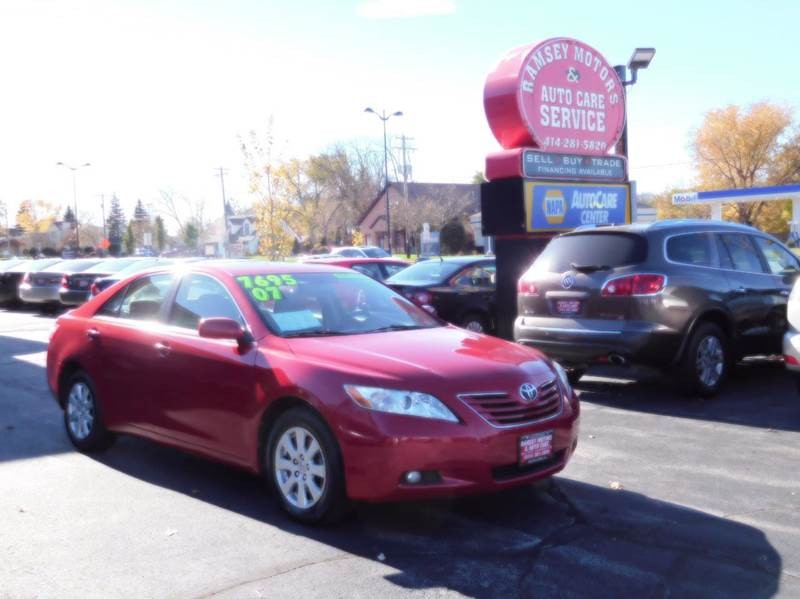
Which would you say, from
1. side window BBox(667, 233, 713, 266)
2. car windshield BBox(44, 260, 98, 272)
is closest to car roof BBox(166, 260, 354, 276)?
side window BBox(667, 233, 713, 266)

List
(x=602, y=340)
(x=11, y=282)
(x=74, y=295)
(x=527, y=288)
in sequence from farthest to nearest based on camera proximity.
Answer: (x=11, y=282) < (x=74, y=295) < (x=527, y=288) < (x=602, y=340)

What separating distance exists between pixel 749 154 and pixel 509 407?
218ft

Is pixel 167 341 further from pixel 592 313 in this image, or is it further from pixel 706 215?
pixel 706 215

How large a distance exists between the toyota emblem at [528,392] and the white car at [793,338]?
342cm

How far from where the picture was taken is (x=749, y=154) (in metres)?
64.8

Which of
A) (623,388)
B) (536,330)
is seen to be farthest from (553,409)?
(623,388)

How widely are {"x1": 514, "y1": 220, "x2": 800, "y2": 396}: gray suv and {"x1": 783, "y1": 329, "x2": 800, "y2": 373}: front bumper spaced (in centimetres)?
99

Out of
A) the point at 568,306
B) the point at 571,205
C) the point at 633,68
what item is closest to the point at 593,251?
the point at 568,306

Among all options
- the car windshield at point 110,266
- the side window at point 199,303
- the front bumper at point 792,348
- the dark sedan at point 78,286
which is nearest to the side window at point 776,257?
the front bumper at point 792,348

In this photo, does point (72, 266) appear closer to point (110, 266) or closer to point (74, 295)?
point (110, 266)

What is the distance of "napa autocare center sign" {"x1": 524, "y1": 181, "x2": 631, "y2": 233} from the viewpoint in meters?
11.5

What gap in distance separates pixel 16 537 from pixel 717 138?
6707 centimetres

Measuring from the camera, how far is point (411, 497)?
4633 millimetres

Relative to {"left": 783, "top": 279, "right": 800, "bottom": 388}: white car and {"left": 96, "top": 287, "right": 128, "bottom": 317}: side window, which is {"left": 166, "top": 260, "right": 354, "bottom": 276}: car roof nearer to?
{"left": 96, "top": 287, "right": 128, "bottom": 317}: side window
